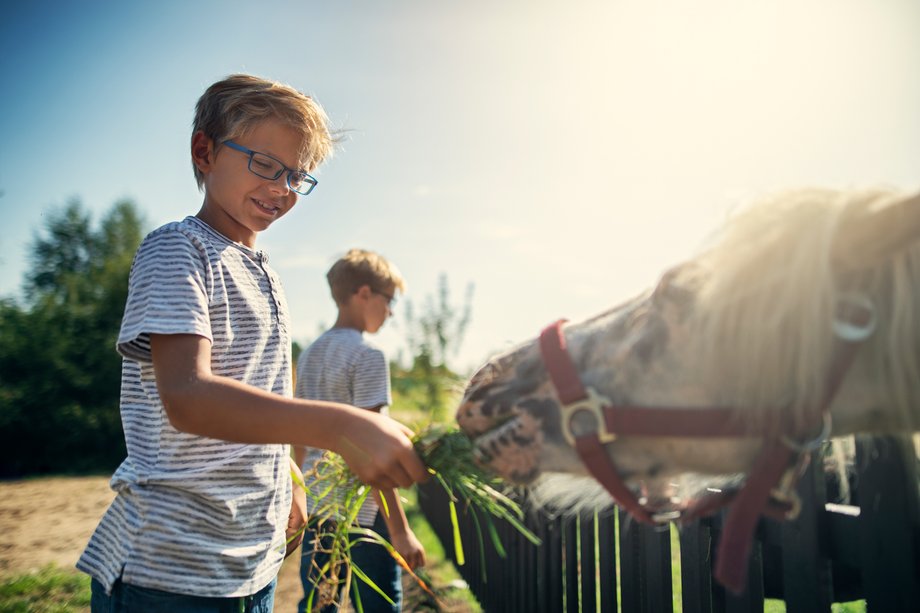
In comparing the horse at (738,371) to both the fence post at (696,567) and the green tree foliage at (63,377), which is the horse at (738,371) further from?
the green tree foliage at (63,377)

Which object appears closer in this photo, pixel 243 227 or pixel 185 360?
pixel 185 360

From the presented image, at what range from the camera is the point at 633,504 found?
1.47 meters

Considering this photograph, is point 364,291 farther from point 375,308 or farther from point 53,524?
point 53,524

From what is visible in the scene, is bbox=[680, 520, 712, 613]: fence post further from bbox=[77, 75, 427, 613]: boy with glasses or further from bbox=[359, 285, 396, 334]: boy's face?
bbox=[359, 285, 396, 334]: boy's face

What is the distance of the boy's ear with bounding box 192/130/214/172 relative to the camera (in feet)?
6.47

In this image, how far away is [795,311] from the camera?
1.29m

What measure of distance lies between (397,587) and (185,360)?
211 cm

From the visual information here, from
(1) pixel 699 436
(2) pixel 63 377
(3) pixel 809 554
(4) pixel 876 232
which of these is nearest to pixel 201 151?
(1) pixel 699 436

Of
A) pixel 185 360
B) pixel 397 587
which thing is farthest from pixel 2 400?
pixel 185 360

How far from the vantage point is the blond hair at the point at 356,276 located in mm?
3615

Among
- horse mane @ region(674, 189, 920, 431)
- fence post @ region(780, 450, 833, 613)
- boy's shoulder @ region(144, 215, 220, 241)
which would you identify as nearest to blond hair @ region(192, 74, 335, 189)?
boy's shoulder @ region(144, 215, 220, 241)

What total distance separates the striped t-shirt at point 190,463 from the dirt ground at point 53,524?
4602mm

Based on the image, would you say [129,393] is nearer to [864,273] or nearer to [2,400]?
[864,273]

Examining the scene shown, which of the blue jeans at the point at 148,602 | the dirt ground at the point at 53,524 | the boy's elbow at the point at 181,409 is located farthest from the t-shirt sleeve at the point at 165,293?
the dirt ground at the point at 53,524
